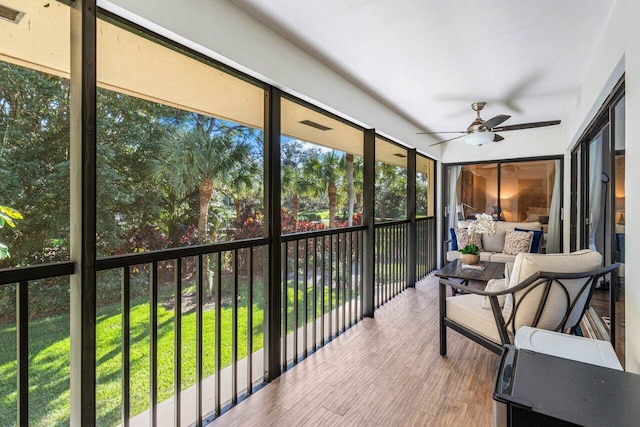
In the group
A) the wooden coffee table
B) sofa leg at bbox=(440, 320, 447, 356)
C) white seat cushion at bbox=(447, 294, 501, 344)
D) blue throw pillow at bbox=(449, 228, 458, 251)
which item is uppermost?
blue throw pillow at bbox=(449, 228, 458, 251)

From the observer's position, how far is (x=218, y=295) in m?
2.00

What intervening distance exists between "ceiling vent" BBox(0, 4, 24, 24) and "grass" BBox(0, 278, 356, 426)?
1.22m

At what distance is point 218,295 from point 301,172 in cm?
134

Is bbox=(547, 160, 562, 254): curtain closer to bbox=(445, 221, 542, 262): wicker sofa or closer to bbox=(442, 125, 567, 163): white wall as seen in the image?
bbox=(445, 221, 542, 262): wicker sofa

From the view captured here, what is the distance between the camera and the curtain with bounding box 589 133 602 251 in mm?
2867

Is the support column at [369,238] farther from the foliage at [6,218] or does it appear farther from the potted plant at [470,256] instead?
the foliage at [6,218]

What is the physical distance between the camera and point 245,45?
2.00 m

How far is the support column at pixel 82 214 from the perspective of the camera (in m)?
1.30

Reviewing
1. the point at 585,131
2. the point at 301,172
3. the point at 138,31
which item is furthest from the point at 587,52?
the point at 138,31

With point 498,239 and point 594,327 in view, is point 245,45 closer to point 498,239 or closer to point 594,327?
point 594,327

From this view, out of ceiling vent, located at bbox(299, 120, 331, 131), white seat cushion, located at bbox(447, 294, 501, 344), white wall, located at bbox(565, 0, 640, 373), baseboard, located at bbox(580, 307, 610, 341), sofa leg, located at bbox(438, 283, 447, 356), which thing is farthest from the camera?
ceiling vent, located at bbox(299, 120, 331, 131)

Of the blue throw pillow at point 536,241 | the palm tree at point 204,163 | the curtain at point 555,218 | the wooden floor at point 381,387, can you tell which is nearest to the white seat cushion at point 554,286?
the wooden floor at point 381,387

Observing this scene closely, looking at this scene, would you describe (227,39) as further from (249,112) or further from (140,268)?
(140,268)

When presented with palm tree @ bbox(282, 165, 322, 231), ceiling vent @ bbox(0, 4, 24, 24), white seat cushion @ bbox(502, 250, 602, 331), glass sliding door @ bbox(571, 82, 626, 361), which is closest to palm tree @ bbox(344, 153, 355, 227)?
palm tree @ bbox(282, 165, 322, 231)
